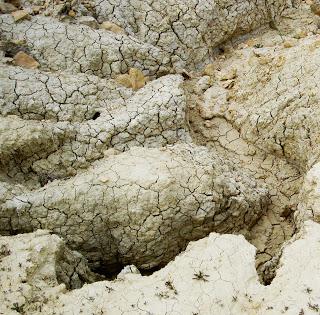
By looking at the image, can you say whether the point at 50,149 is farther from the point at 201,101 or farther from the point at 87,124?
the point at 201,101

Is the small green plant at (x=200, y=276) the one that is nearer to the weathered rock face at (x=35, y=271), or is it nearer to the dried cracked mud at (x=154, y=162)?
the dried cracked mud at (x=154, y=162)

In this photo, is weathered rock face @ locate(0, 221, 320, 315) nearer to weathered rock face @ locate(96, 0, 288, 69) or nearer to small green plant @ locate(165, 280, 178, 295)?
small green plant @ locate(165, 280, 178, 295)

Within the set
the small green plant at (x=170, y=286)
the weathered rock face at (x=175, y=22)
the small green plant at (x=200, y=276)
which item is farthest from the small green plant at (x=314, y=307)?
the weathered rock face at (x=175, y=22)

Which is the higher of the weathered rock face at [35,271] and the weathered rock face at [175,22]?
the weathered rock face at [175,22]

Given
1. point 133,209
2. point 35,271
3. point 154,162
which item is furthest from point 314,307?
point 35,271

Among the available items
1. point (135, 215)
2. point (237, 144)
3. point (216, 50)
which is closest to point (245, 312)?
point (135, 215)

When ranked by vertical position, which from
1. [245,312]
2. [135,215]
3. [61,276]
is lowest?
[61,276]

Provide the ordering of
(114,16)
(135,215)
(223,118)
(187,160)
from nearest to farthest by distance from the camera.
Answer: (135,215) < (187,160) < (223,118) < (114,16)
